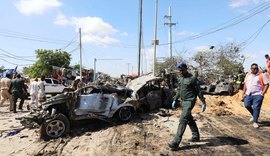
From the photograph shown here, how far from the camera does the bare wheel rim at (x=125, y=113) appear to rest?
413 inches

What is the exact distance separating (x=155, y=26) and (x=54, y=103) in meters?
17.8

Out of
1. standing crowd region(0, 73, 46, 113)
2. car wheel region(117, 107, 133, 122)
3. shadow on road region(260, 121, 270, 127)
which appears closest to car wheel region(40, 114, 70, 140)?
car wheel region(117, 107, 133, 122)

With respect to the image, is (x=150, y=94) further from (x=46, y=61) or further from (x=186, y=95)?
(x=46, y=61)

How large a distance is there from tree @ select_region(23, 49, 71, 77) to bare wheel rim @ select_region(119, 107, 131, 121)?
4117 cm

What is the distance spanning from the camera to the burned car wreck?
29.0 feet

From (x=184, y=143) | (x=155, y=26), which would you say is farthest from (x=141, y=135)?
(x=155, y=26)

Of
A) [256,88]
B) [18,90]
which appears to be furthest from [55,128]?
[256,88]

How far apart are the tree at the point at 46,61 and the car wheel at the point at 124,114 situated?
41164mm

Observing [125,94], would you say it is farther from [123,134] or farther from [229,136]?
[229,136]

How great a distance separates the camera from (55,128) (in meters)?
8.84

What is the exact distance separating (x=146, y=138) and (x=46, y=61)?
45.9 metres

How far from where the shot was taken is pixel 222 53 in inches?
1513

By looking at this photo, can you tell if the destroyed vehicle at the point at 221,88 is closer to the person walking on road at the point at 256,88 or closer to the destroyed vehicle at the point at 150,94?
the destroyed vehicle at the point at 150,94

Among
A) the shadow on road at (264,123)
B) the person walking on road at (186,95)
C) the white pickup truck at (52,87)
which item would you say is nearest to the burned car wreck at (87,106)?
the person walking on road at (186,95)
